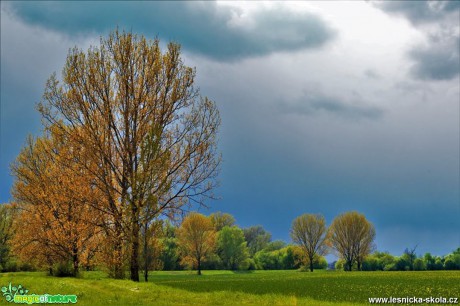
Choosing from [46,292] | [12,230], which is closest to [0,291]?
[46,292]

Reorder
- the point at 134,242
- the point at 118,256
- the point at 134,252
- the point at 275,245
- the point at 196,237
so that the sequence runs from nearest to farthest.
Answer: the point at 134,242, the point at 118,256, the point at 134,252, the point at 196,237, the point at 275,245

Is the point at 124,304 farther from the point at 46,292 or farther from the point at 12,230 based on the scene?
the point at 12,230

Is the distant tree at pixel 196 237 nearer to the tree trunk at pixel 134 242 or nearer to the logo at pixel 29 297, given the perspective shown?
the tree trunk at pixel 134 242

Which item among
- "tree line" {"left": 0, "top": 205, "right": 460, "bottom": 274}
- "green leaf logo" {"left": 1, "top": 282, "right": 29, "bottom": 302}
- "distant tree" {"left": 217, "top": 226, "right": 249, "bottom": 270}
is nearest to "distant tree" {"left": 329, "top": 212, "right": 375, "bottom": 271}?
"tree line" {"left": 0, "top": 205, "right": 460, "bottom": 274}

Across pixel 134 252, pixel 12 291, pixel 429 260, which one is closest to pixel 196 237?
pixel 429 260

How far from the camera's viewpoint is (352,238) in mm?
117000

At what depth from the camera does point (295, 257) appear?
441ft

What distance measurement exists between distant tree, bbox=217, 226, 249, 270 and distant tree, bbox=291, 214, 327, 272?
15425 millimetres

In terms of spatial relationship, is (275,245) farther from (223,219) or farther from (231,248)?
(231,248)

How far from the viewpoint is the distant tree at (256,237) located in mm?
161625

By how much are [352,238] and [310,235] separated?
11919 millimetres

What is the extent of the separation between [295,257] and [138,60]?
11213cm

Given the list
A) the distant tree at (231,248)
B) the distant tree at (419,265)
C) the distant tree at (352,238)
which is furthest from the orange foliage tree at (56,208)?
the distant tree at (419,265)

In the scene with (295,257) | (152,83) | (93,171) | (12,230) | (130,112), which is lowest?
(295,257)
